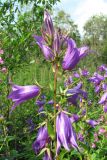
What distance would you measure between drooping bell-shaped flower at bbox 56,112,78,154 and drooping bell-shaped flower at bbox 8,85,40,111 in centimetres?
17

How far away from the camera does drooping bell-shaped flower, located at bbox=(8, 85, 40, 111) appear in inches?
82.0

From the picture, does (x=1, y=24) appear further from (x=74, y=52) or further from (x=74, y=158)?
(x=74, y=52)

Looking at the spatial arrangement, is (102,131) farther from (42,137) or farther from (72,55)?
(72,55)

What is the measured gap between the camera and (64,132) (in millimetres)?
2041

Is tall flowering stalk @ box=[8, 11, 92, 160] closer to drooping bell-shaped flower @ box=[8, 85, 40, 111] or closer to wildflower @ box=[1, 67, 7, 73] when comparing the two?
drooping bell-shaped flower @ box=[8, 85, 40, 111]

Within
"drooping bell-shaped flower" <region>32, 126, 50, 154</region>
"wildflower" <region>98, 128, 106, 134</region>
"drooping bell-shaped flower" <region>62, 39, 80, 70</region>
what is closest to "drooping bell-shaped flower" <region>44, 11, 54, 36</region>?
"drooping bell-shaped flower" <region>62, 39, 80, 70</region>

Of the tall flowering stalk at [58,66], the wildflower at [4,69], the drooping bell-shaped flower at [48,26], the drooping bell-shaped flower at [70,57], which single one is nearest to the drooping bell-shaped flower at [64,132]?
the tall flowering stalk at [58,66]

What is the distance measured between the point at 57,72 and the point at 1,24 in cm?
457

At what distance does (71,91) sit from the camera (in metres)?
2.10

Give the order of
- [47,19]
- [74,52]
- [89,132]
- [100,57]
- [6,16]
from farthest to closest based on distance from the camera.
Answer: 1. [100,57]
2. [6,16]
3. [89,132]
4. [74,52]
5. [47,19]

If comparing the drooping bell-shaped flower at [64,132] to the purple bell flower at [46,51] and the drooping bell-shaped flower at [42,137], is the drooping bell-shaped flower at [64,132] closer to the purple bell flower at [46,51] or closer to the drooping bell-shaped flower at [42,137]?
the drooping bell-shaped flower at [42,137]

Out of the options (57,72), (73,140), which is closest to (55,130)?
(73,140)

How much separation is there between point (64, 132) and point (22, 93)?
294mm

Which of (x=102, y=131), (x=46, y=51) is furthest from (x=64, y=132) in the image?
(x=102, y=131)
